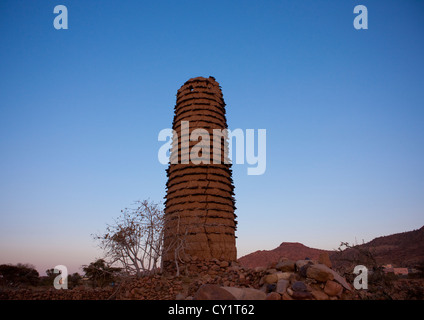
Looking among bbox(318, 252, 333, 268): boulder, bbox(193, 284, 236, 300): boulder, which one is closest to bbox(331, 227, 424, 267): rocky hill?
bbox(318, 252, 333, 268): boulder

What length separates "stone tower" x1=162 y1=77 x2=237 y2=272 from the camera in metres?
11.6

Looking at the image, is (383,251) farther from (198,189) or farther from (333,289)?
(333,289)

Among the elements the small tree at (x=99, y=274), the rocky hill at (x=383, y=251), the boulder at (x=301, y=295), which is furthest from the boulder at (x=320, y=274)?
the rocky hill at (x=383, y=251)

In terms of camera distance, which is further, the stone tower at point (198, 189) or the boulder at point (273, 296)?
the stone tower at point (198, 189)

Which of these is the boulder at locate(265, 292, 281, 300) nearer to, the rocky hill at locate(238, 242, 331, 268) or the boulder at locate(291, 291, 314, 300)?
the boulder at locate(291, 291, 314, 300)

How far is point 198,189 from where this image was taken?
1251cm

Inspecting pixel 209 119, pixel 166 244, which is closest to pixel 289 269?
pixel 166 244

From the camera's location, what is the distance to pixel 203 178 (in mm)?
12727

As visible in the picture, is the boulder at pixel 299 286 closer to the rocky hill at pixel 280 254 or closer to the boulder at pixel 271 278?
the boulder at pixel 271 278

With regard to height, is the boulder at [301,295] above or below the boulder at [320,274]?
below

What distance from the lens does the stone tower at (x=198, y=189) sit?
11602mm

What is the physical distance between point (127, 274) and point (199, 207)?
3853mm

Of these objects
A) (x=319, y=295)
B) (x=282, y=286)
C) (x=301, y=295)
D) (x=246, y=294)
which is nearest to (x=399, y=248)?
(x=319, y=295)
